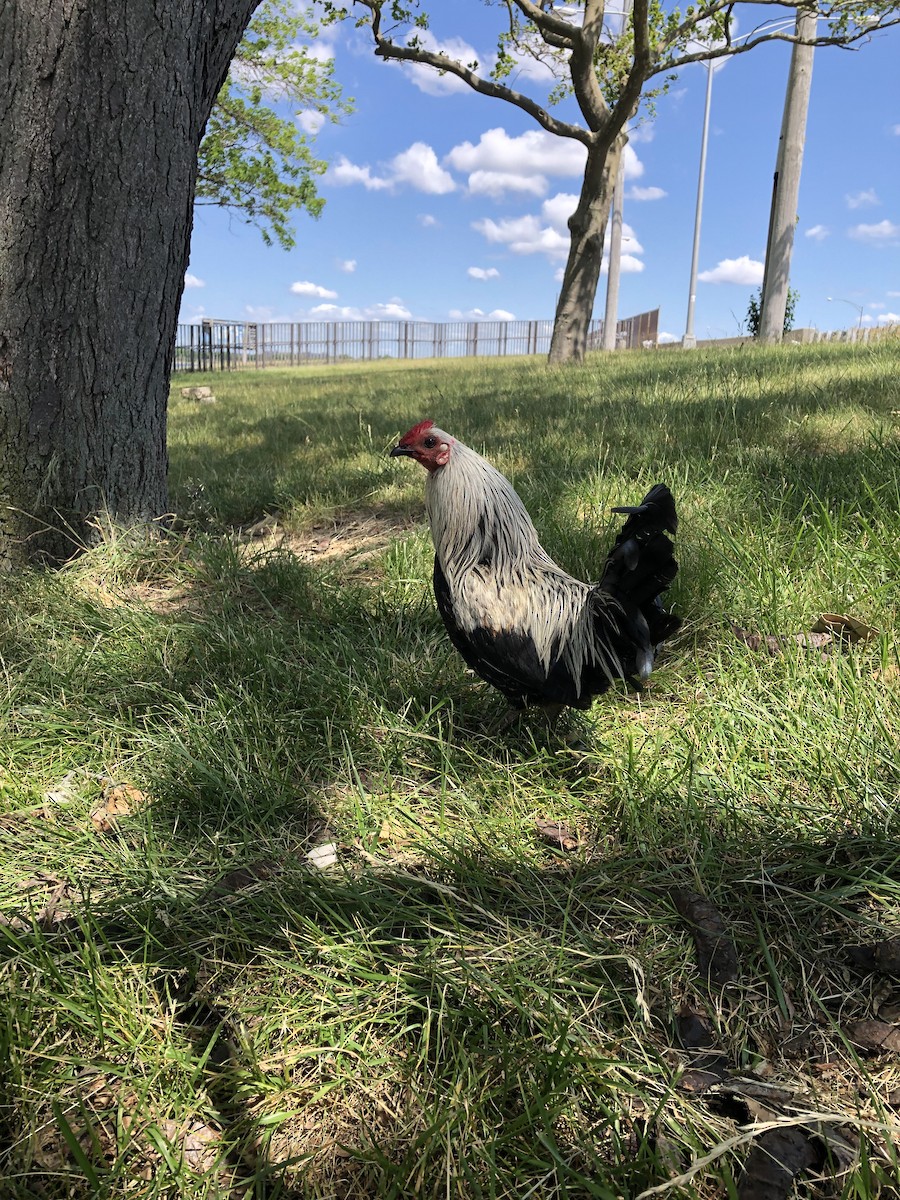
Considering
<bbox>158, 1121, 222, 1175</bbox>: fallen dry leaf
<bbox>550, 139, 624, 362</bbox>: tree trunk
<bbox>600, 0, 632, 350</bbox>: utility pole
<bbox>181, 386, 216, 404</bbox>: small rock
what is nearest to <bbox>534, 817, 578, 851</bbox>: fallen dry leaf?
<bbox>158, 1121, 222, 1175</bbox>: fallen dry leaf

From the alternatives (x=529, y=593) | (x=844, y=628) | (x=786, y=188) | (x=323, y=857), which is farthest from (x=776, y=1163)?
(x=786, y=188)

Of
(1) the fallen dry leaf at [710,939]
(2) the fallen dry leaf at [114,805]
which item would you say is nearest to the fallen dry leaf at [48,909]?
(2) the fallen dry leaf at [114,805]

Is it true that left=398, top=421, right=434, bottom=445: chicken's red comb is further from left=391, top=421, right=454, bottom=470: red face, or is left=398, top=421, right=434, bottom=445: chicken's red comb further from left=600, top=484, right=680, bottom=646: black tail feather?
left=600, top=484, right=680, bottom=646: black tail feather

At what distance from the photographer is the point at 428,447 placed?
7.89 ft

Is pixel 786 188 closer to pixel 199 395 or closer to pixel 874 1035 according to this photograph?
pixel 199 395

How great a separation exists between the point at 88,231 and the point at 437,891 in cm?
315

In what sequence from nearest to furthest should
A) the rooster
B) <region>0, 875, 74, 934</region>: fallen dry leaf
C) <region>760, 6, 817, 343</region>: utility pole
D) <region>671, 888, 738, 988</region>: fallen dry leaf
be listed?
<region>671, 888, 738, 988</region>: fallen dry leaf → <region>0, 875, 74, 934</region>: fallen dry leaf → the rooster → <region>760, 6, 817, 343</region>: utility pole

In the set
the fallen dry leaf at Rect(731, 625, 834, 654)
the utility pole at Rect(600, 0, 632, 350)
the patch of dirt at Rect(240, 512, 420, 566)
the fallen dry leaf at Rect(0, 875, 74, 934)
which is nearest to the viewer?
the fallen dry leaf at Rect(0, 875, 74, 934)

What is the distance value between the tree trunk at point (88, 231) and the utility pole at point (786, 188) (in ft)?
43.1

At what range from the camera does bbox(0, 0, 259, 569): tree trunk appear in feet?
9.36

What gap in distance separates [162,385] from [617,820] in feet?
10.4

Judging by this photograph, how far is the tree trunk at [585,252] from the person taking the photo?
1304 cm

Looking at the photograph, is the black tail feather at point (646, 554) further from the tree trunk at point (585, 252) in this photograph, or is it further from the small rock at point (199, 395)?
the tree trunk at point (585, 252)

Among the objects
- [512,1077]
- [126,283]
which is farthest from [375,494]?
[512,1077]
